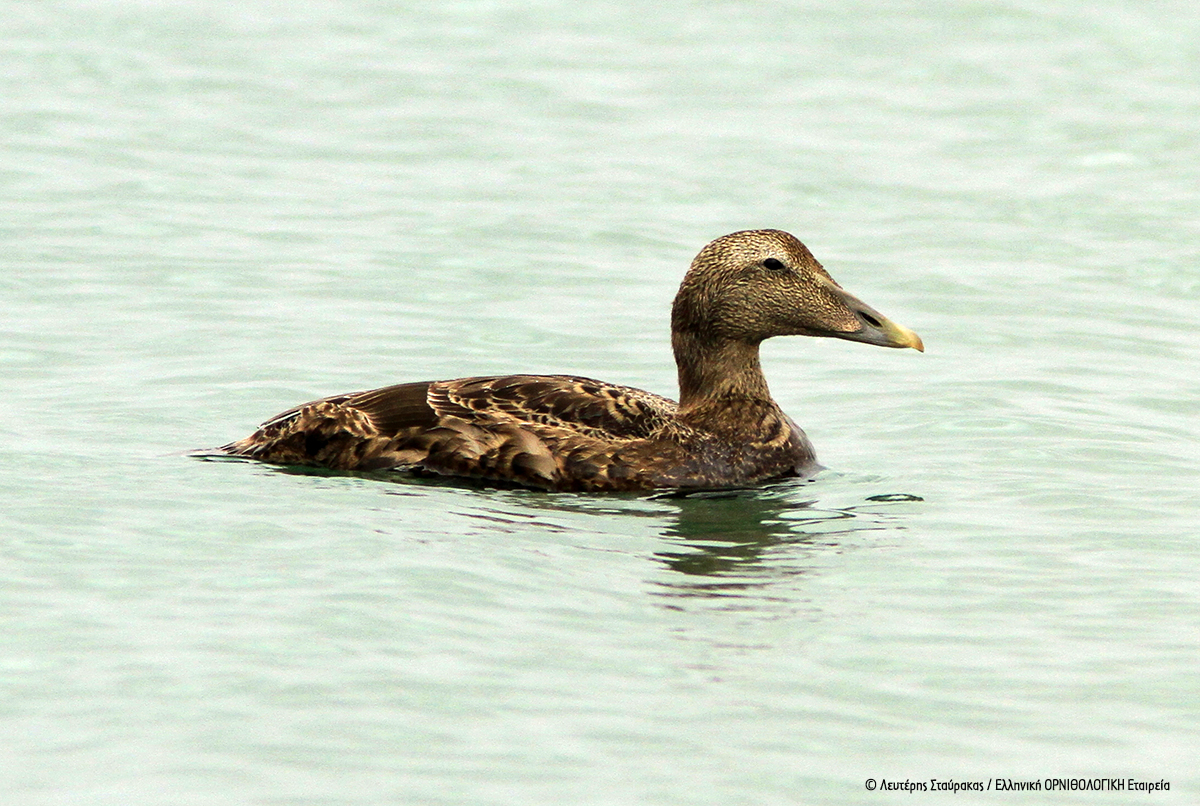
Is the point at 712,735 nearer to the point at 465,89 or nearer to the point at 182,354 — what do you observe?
the point at 182,354

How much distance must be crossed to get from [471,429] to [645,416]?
0.85 m

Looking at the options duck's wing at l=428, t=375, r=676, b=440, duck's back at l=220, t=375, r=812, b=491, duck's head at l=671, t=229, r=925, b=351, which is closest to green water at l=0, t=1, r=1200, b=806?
duck's back at l=220, t=375, r=812, b=491

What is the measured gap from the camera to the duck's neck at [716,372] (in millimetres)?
10547

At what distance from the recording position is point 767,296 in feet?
34.4

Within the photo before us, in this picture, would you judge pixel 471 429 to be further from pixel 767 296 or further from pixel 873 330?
pixel 873 330

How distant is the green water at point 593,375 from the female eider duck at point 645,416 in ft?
0.79

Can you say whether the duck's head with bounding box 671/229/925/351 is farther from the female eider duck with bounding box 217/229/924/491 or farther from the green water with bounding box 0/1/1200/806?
the green water with bounding box 0/1/1200/806

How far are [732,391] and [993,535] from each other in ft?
5.97

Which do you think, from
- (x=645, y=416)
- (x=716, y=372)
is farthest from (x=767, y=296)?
(x=645, y=416)

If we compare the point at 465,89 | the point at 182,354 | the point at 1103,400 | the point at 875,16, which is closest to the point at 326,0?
the point at 465,89

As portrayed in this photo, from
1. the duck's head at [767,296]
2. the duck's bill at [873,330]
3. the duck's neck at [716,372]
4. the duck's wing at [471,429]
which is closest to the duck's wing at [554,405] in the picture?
the duck's wing at [471,429]

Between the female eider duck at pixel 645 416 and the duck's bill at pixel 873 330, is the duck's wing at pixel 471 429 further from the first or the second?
the duck's bill at pixel 873 330

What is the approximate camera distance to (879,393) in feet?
40.4

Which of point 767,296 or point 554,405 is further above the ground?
point 767,296
